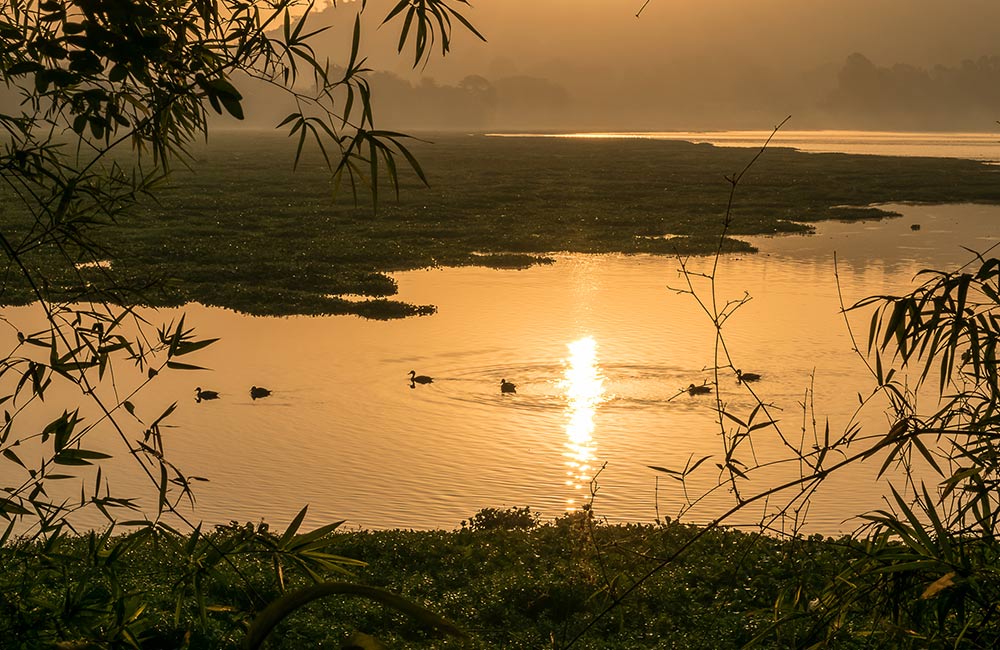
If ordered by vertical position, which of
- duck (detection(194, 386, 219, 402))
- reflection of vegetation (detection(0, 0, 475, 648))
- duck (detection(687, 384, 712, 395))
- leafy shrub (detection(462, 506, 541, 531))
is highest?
reflection of vegetation (detection(0, 0, 475, 648))

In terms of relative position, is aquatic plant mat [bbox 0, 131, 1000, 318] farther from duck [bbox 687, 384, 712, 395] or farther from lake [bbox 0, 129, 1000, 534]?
duck [bbox 687, 384, 712, 395]

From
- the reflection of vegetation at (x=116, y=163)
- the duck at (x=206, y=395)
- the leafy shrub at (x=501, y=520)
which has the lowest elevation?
the duck at (x=206, y=395)

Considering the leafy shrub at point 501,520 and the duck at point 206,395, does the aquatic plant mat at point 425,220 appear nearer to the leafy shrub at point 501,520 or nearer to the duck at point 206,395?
the duck at point 206,395

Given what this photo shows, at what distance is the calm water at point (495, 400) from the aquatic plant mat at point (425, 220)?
224 centimetres

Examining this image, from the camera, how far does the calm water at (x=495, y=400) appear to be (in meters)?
14.6

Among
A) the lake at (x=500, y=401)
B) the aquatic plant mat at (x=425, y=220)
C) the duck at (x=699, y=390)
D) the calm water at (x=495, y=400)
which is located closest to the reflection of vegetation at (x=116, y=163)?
the aquatic plant mat at (x=425, y=220)

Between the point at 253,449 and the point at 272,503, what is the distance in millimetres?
2537

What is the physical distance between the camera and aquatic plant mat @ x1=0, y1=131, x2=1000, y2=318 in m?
30.1

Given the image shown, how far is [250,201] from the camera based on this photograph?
55.8 meters

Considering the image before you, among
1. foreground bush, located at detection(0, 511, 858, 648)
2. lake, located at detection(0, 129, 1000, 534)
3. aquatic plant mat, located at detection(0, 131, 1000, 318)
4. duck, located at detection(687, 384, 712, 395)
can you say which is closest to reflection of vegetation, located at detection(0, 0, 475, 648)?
aquatic plant mat, located at detection(0, 131, 1000, 318)

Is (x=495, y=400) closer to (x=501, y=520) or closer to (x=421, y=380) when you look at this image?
(x=421, y=380)

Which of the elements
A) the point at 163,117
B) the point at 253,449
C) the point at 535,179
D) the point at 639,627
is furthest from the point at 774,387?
the point at 535,179

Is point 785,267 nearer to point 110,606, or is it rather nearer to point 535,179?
point 110,606

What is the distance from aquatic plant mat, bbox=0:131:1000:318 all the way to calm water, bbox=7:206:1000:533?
7.36 feet
